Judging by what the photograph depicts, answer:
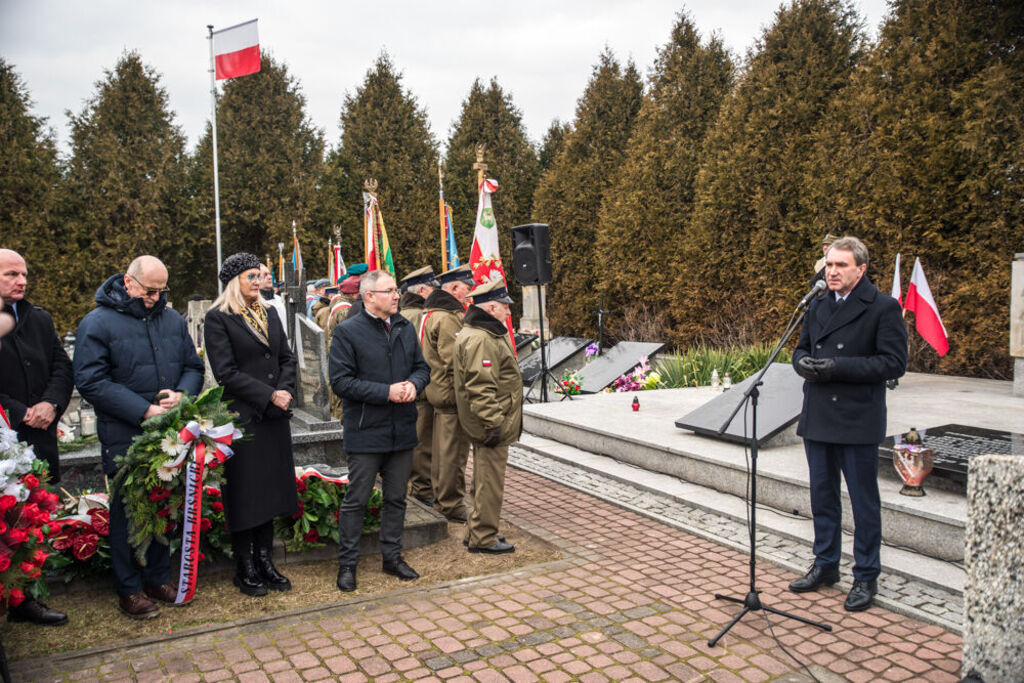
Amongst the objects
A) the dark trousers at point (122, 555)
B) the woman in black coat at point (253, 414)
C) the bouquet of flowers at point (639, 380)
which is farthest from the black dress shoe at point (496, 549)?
the bouquet of flowers at point (639, 380)

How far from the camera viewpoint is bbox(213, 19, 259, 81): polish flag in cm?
1891

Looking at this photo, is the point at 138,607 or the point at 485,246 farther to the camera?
the point at 485,246

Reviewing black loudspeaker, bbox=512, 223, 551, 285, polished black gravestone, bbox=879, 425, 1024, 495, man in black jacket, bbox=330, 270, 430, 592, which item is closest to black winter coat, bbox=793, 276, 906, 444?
polished black gravestone, bbox=879, 425, 1024, 495

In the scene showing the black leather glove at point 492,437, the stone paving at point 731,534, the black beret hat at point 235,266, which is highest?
the black beret hat at point 235,266

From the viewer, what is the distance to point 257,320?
4625mm

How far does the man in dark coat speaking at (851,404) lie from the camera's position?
166 inches

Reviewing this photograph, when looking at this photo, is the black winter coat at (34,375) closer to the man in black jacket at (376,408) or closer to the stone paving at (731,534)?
the man in black jacket at (376,408)

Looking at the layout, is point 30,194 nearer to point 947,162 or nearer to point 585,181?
point 585,181

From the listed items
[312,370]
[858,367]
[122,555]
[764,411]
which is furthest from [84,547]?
[764,411]

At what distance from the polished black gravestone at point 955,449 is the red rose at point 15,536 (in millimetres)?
5142

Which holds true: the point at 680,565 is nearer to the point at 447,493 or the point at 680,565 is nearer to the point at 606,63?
the point at 447,493

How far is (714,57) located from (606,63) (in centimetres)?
351

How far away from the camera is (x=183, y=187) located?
84.0 feet

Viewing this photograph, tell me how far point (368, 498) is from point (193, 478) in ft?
3.43
